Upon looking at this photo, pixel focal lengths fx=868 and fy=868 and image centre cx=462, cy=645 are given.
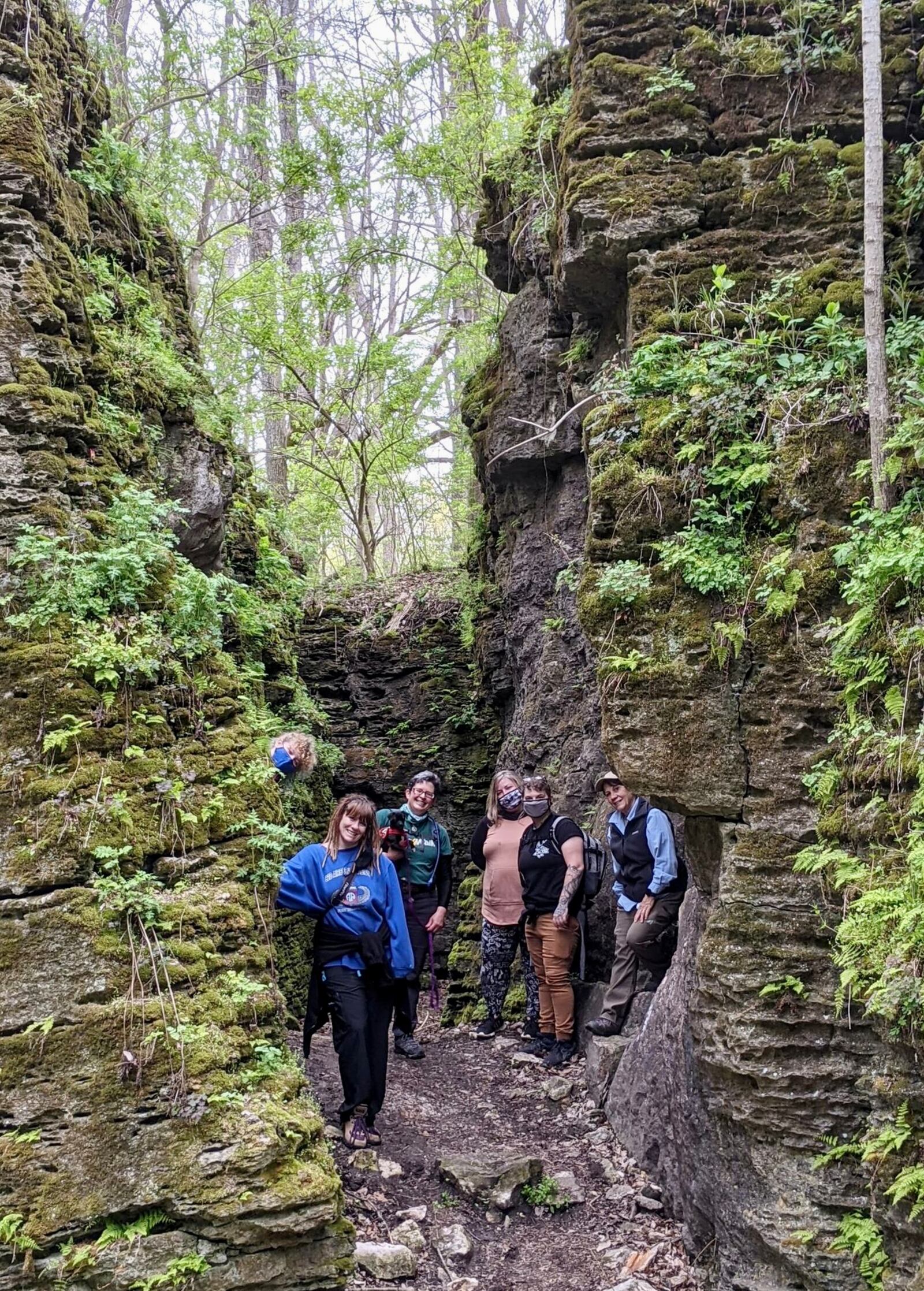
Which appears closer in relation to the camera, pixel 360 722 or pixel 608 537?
pixel 608 537

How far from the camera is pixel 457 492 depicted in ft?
63.9

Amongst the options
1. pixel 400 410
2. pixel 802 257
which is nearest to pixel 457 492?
pixel 400 410

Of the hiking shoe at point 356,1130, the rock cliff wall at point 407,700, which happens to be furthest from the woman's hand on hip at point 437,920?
the rock cliff wall at point 407,700

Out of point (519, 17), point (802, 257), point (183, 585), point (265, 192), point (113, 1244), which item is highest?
point (519, 17)

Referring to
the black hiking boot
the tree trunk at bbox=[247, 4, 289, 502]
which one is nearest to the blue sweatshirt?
the black hiking boot

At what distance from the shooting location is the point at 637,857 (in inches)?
281

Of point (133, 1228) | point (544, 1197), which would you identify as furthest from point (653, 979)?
point (133, 1228)

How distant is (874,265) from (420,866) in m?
5.98

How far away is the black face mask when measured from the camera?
27.5 ft

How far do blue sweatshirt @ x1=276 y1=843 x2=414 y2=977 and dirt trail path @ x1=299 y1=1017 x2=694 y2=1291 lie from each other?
1266mm

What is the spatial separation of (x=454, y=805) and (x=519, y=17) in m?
17.6

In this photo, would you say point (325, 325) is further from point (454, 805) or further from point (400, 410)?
point (454, 805)

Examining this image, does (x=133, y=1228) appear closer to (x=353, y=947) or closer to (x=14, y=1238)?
(x=14, y=1238)

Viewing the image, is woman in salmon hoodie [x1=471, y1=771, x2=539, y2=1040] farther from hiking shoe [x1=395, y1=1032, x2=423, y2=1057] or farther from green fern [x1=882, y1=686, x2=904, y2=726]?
green fern [x1=882, y1=686, x2=904, y2=726]
